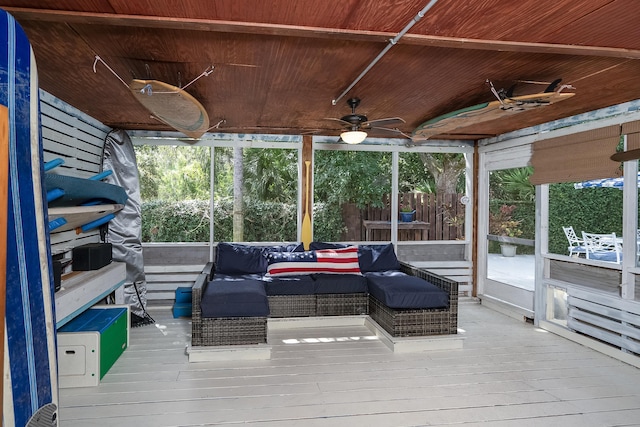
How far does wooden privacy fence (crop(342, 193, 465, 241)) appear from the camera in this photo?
21.2 ft

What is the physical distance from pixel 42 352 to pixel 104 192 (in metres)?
2.94

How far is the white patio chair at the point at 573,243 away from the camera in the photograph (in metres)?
4.68

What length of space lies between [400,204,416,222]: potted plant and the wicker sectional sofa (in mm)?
995

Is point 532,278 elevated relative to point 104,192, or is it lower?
Answer: lower

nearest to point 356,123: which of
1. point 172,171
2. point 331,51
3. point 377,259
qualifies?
point 331,51

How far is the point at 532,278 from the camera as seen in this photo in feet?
17.8

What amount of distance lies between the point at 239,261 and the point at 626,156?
4379 mm

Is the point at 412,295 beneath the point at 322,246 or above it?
beneath

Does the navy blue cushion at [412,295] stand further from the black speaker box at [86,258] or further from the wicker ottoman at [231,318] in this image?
the black speaker box at [86,258]

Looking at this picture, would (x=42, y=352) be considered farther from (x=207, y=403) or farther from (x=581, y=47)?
(x=581, y=47)

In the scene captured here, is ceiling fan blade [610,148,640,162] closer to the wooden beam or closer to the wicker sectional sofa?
the wooden beam

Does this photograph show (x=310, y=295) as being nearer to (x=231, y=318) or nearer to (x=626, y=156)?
(x=231, y=318)

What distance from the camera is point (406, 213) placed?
257 inches

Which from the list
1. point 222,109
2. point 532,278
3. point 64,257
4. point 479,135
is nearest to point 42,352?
point 64,257
